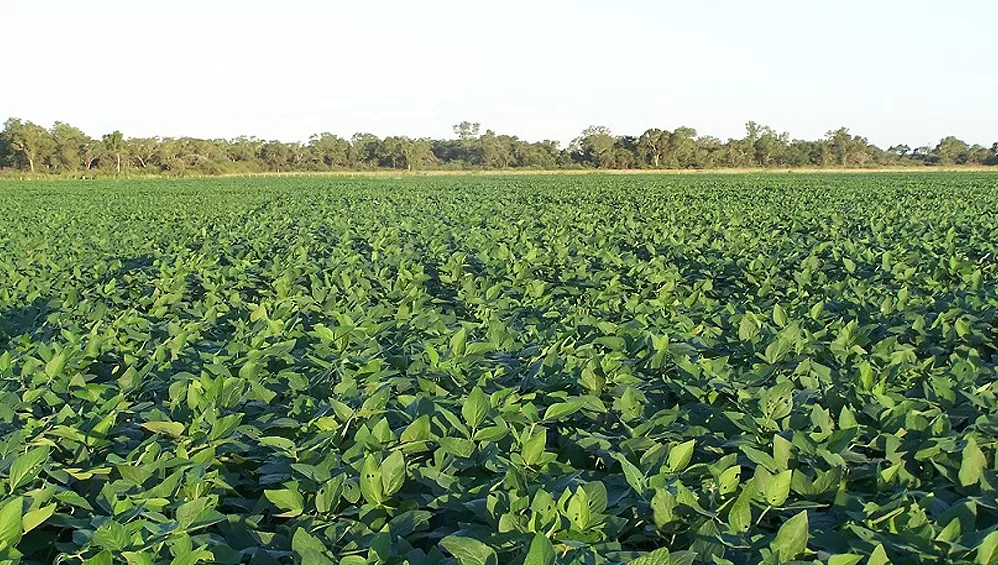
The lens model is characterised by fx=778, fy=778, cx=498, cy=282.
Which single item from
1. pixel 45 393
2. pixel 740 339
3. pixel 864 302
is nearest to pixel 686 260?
pixel 864 302

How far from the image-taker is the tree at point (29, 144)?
3135 inches

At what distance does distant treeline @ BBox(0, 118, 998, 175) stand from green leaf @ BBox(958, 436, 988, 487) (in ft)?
261

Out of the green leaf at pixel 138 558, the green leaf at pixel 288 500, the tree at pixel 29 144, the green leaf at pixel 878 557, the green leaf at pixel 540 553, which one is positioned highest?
the tree at pixel 29 144

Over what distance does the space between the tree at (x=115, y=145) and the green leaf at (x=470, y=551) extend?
90484mm

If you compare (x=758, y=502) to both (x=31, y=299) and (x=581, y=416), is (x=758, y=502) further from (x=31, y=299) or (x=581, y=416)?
(x=31, y=299)

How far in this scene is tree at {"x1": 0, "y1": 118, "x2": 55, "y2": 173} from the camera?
261 ft

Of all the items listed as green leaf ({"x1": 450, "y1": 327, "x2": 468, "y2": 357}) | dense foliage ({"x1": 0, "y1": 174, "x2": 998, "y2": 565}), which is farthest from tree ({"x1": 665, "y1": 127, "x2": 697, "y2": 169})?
green leaf ({"x1": 450, "y1": 327, "x2": 468, "y2": 357})

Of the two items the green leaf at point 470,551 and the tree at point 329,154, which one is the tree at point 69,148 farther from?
the green leaf at point 470,551

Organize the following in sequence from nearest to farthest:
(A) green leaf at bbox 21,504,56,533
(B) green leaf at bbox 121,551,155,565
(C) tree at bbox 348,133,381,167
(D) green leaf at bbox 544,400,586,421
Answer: (B) green leaf at bbox 121,551,155,565
(A) green leaf at bbox 21,504,56,533
(D) green leaf at bbox 544,400,586,421
(C) tree at bbox 348,133,381,167

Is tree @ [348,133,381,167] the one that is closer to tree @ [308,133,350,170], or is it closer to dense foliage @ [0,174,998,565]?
tree @ [308,133,350,170]

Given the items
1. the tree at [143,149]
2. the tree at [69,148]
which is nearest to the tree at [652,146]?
the tree at [143,149]

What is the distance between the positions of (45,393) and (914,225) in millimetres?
12268

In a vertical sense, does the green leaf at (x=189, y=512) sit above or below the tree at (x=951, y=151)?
below

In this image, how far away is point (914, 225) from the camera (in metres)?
12.0
